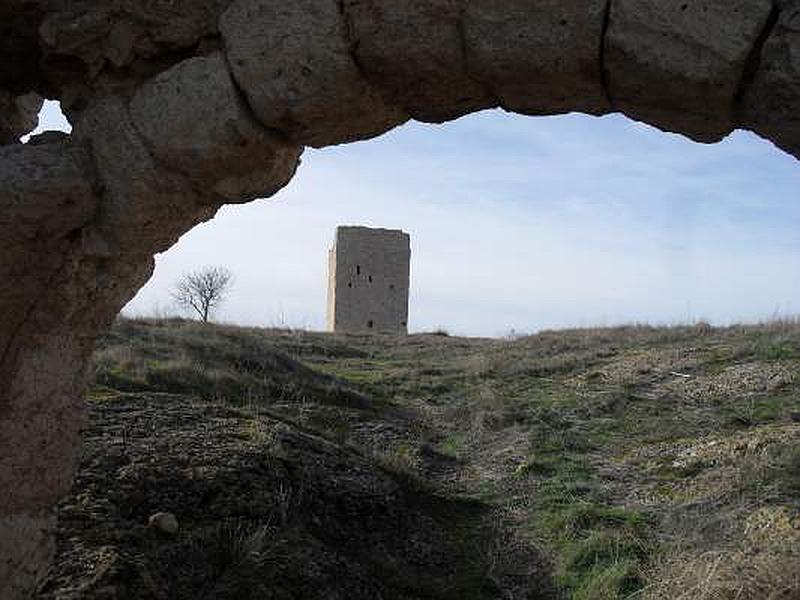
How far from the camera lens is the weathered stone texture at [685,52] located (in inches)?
96.6

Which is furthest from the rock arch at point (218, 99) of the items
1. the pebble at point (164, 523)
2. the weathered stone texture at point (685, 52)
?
the pebble at point (164, 523)

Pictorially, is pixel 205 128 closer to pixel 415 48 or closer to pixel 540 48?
pixel 415 48

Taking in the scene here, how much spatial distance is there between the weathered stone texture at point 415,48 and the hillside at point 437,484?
96.7 inches

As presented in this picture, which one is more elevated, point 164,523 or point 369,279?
point 369,279

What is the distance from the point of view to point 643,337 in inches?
509

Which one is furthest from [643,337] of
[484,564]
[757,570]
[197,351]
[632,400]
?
[757,570]

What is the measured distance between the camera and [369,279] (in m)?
23.1

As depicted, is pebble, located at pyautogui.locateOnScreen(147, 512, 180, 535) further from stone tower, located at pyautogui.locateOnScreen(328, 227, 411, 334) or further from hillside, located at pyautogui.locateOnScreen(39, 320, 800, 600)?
stone tower, located at pyautogui.locateOnScreen(328, 227, 411, 334)

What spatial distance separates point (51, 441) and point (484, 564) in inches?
105

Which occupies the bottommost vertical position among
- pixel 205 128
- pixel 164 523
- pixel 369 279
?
pixel 164 523

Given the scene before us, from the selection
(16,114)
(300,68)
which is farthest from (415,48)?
(16,114)

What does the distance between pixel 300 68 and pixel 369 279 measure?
65.9ft

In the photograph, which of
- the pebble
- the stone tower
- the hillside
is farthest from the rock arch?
the stone tower

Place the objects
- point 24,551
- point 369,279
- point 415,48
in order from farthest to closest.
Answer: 1. point 369,279
2. point 24,551
3. point 415,48
